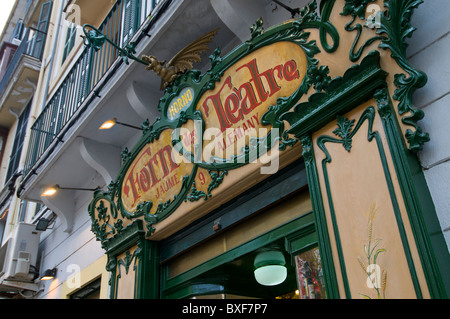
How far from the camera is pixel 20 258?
24.4 feet

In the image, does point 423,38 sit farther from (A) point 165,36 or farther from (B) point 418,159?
(A) point 165,36

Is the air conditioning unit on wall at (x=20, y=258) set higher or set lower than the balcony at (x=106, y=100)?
lower

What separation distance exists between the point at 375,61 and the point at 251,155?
1.11 meters

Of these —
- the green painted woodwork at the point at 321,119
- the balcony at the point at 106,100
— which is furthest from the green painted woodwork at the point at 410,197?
the balcony at the point at 106,100

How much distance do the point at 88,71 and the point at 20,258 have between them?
3.42 metres

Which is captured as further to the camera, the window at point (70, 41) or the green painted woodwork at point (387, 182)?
the window at point (70, 41)

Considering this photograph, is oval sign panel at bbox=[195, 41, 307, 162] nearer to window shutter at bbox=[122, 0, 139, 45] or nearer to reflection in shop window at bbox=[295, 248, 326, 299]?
reflection in shop window at bbox=[295, 248, 326, 299]

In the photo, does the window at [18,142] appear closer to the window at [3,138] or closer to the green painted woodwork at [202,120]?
the window at [3,138]

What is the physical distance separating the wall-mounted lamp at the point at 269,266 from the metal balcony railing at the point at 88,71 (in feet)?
8.36

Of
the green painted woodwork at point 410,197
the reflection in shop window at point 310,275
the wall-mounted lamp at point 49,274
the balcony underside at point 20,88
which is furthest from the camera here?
the balcony underside at point 20,88

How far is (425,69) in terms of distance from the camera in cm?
257

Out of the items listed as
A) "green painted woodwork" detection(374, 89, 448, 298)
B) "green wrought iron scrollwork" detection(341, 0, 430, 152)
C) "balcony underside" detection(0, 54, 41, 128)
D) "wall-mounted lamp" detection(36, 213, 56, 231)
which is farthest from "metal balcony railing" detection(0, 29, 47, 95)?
"green painted woodwork" detection(374, 89, 448, 298)

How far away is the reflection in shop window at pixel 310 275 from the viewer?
Answer: 266 centimetres

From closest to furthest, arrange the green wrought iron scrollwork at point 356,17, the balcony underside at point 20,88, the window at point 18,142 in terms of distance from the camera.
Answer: the green wrought iron scrollwork at point 356,17, the window at point 18,142, the balcony underside at point 20,88
